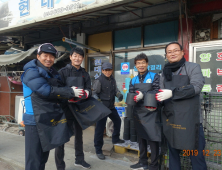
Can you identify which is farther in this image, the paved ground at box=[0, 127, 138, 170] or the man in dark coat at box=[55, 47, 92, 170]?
the paved ground at box=[0, 127, 138, 170]

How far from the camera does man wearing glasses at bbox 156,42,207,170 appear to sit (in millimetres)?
2037

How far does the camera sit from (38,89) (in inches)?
82.0

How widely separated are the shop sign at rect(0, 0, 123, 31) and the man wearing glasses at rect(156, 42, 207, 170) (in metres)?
2.14

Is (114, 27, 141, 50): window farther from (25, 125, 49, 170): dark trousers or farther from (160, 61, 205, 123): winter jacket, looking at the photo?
(25, 125, 49, 170): dark trousers

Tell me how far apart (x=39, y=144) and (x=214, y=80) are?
385 cm

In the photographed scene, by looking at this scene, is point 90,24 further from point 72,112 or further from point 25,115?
point 25,115

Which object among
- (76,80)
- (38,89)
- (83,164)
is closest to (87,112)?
(76,80)

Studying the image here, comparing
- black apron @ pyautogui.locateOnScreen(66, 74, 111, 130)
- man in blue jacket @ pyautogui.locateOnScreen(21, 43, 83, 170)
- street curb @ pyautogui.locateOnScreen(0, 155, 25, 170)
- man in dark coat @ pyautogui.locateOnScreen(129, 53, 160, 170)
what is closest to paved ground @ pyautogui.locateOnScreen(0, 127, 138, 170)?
street curb @ pyautogui.locateOnScreen(0, 155, 25, 170)

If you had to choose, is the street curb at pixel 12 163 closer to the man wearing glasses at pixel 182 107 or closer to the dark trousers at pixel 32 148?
the dark trousers at pixel 32 148

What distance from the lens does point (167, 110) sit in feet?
7.28

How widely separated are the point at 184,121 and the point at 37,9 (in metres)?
5.71

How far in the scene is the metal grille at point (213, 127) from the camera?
242 centimetres

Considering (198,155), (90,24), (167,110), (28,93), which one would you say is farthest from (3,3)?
(198,155)

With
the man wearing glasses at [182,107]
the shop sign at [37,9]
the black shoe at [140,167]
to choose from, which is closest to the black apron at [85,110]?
the man wearing glasses at [182,107]
